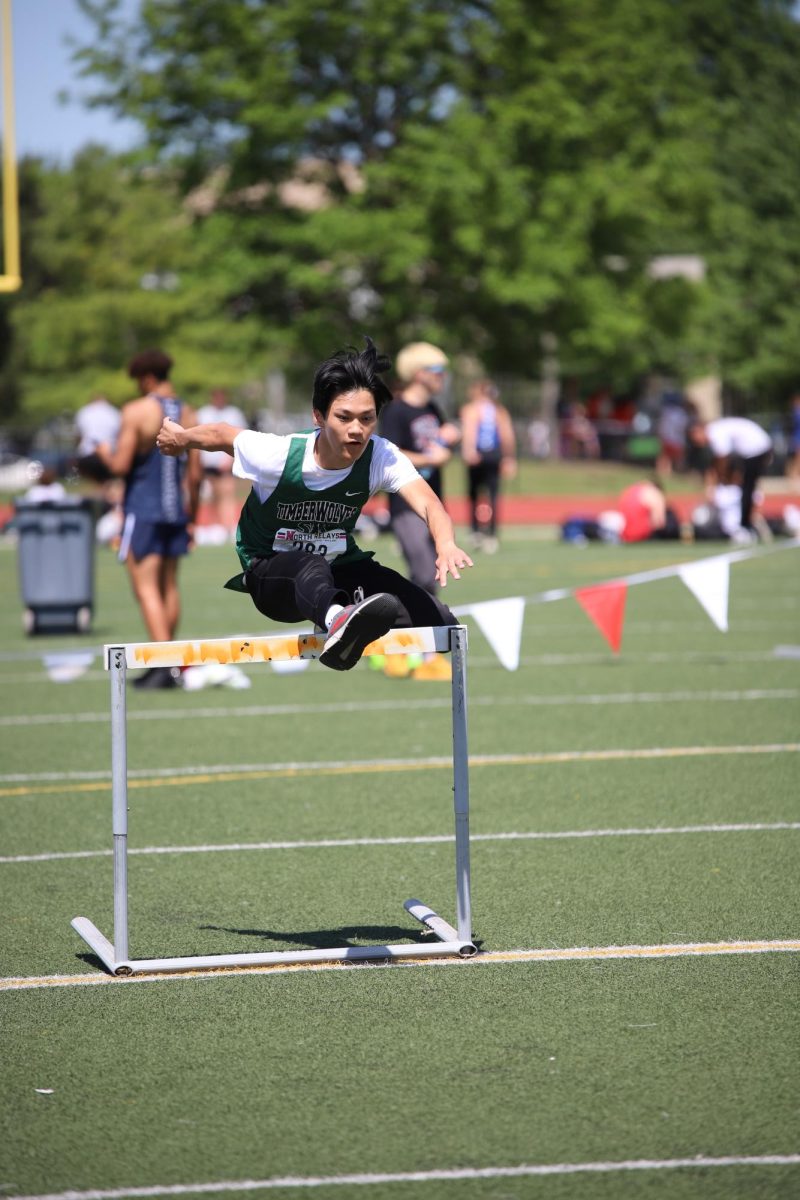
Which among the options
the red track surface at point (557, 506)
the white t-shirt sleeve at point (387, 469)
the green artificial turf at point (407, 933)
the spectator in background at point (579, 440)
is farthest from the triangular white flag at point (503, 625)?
the spectator in background at point (579, 440)

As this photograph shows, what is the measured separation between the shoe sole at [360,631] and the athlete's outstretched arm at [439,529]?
19cm

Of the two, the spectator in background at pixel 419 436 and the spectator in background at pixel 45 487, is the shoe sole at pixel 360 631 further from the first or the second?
the spectator in background at pixel 45 487

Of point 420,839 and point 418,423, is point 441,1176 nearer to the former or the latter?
point 420,839

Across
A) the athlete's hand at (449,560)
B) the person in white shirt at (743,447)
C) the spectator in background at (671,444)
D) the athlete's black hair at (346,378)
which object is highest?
the spectator in background at (671,444)

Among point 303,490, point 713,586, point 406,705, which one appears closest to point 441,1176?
point 303,490

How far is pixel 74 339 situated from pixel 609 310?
1892 cm

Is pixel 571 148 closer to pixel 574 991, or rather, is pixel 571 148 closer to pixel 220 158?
pixel 220 158

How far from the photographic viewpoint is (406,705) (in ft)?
36.7

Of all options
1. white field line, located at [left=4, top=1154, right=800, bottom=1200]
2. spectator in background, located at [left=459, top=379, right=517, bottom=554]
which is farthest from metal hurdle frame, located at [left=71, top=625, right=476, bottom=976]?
spectator in background, located at [left=459, top=379, right=517, bottom=554]

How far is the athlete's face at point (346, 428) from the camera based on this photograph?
5383 millimetres

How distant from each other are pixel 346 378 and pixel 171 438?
604 mm

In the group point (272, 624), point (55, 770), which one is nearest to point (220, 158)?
point (272, 624)

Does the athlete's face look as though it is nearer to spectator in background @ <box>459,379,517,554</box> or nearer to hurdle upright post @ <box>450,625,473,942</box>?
hurdle upright post @ <box>450,625,473,942</box>

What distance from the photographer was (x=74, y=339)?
2092 inches
